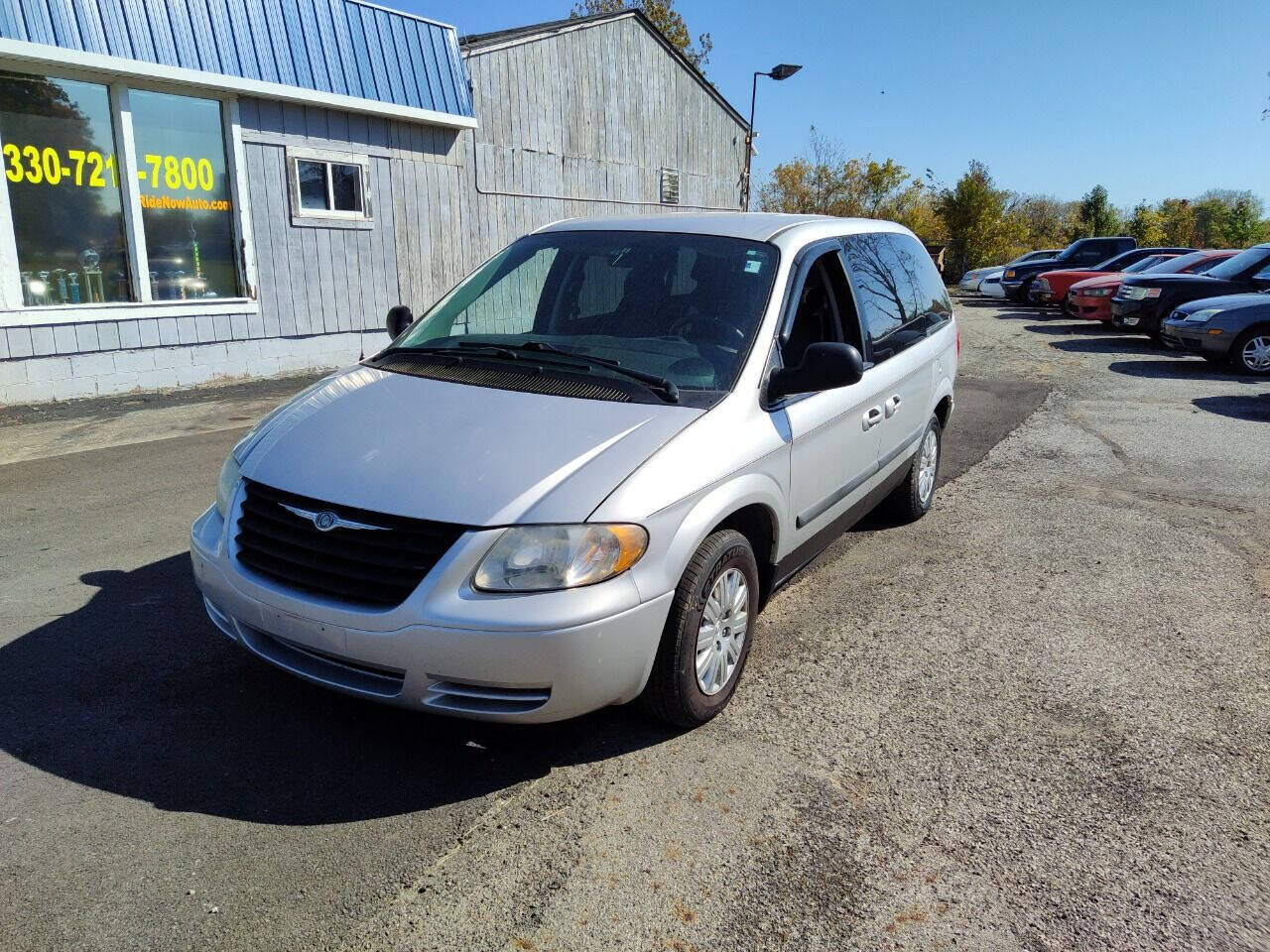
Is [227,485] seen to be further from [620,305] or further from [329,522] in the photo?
[620,305]

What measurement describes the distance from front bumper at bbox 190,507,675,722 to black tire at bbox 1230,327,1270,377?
12.7 metres

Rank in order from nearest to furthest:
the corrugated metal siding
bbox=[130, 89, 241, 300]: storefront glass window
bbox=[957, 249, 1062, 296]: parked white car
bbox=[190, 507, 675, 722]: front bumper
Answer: bbox=[190, 507, 675, 722]: front bumper, the corrugated metal siding, bbox=[130, 89, 241, 300]: storefront glass window, bbox=[957, 249, 1062, 296]: parked white car

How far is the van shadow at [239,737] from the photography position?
295 cm

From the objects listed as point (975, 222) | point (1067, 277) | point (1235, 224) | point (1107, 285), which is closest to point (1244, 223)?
point (1235, 224)

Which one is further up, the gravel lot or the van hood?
the van hood

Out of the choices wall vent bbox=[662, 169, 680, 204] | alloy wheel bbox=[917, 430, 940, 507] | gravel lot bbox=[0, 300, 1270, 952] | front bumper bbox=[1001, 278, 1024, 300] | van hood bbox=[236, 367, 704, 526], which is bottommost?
gravel lot bbox=[0, 300, 1270, 952]

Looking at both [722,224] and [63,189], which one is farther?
[63,189]

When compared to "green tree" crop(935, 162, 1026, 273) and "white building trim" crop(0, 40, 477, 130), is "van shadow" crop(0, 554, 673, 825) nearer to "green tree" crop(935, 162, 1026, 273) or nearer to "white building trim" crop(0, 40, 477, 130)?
"white building trim" crop(0, 40, 477, 130)

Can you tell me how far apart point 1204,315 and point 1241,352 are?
69cm

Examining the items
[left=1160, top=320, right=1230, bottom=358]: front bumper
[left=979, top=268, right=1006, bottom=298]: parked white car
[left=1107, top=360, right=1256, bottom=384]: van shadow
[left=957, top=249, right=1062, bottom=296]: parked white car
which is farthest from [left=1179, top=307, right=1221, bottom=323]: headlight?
[left=957, top=249, right=1062, bottom=296]: parked white car

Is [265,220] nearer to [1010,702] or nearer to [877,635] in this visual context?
[877,635]

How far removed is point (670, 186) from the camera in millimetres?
17797

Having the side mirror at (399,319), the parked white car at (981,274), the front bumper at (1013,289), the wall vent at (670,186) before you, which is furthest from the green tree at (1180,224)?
the side mirror at (399,319)

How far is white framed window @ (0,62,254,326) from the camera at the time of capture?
Result: 897 centimetres
